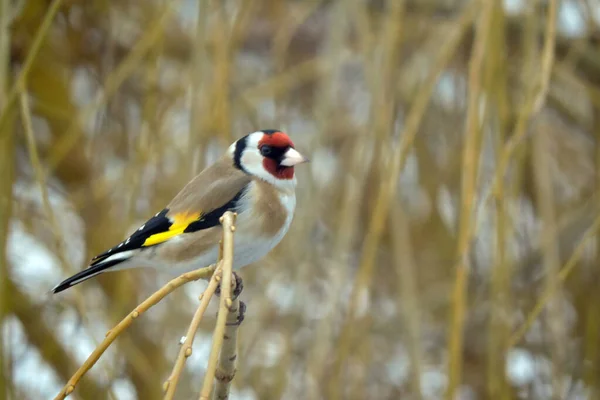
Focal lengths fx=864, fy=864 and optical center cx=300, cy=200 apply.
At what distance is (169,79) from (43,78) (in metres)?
0.64

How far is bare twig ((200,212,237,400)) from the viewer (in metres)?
0.77

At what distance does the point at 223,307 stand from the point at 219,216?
2.15 feet

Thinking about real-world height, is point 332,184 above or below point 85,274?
above

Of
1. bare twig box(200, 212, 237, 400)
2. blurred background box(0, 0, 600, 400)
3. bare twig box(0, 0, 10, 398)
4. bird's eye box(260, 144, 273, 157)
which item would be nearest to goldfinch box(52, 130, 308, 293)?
bird's eye box(260, 144, 273, 157)

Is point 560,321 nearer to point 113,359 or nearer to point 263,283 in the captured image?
point 263,283

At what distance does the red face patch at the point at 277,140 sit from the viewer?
4.91ft

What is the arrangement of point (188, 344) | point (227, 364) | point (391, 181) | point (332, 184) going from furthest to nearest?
point (332, 184) < point (391, 181) < point (227, 364) < point (188, 344)

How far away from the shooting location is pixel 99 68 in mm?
2686

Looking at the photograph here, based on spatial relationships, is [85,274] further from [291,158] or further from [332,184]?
[332,184]

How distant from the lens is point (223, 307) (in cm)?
86

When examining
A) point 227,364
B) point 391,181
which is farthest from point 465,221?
point 227,364

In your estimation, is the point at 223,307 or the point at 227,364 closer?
the point at 223,307

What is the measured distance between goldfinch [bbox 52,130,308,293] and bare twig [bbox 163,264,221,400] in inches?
19.9

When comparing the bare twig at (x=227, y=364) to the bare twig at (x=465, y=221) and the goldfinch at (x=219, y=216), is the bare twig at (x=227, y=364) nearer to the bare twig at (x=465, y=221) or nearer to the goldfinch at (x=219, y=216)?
the goldfinch at (x=219, y=216)
